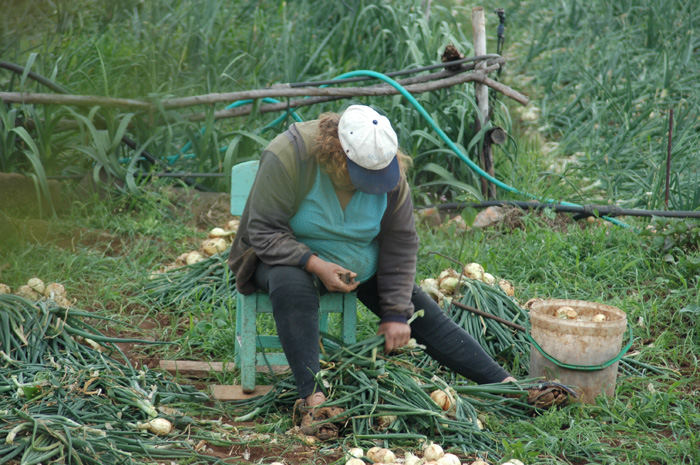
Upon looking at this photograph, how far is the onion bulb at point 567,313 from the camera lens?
3.06m

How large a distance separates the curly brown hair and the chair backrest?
0.48m

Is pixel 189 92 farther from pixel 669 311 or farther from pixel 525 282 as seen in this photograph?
pixel 669 311

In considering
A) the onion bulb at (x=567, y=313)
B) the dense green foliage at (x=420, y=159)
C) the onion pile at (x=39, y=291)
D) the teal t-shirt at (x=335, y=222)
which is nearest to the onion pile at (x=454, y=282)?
the dense green foliage at (x=420, y=159)

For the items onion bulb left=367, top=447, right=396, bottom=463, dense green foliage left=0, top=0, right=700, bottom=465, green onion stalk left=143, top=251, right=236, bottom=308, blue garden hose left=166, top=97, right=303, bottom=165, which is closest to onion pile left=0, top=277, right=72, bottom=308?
dense green foliage left=0, top=0, right=700, bottom=465

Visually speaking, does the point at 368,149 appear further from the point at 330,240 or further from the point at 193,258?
the point at 193,258

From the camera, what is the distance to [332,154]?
105 inches

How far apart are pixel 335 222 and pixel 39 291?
1.51 metres

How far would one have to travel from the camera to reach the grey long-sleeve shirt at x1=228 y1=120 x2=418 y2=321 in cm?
268

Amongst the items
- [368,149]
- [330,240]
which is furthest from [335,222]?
[368,149]

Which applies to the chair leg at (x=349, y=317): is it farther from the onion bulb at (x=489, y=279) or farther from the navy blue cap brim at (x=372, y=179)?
the onion bulb at (x=489, y=279)

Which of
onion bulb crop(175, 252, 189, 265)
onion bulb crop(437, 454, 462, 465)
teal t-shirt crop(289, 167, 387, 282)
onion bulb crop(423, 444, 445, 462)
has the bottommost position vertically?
onion bulb crop(423, 444, 445, 462)

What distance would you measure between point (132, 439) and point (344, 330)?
86 cm

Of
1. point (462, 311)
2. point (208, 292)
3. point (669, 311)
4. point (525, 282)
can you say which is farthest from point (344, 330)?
point (669, 311)

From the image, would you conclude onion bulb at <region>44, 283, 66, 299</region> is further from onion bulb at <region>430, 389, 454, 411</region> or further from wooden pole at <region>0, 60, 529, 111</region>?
onion bulb at <region>430, 389, 454, 411</region>
